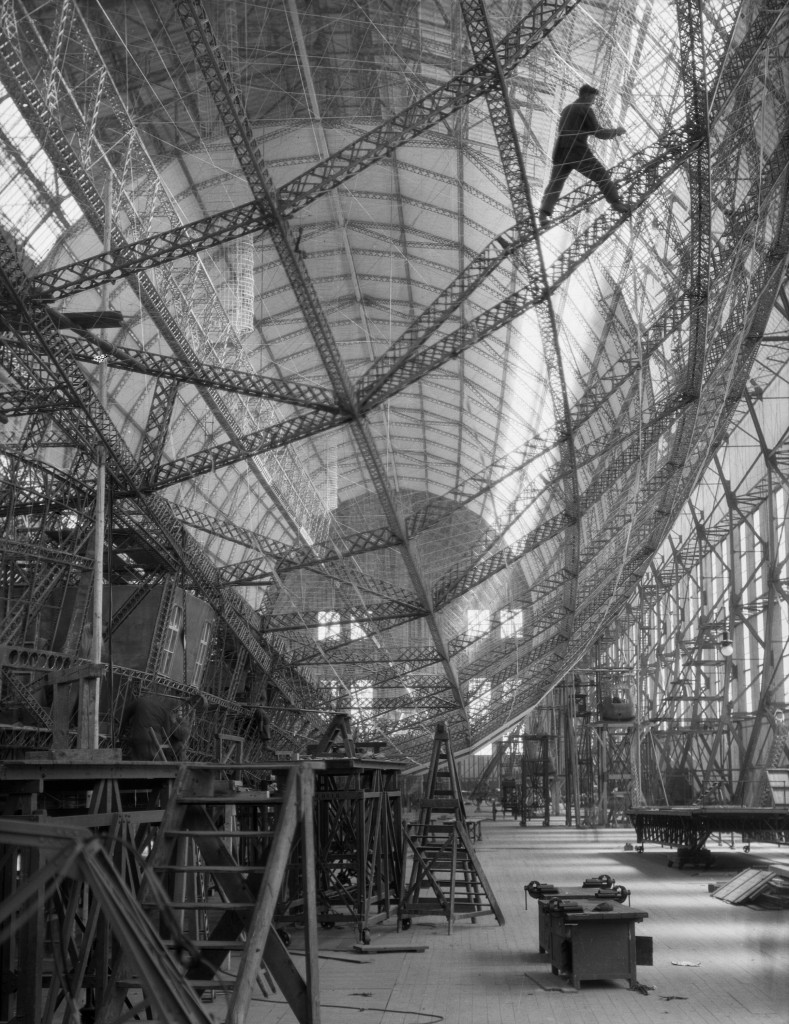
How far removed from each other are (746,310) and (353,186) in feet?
52.5

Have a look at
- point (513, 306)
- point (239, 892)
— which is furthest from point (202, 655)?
point (239, 892)

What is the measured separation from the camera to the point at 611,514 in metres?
27.8

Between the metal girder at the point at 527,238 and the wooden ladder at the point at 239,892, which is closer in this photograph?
the wooden ladder at the point at 239,892

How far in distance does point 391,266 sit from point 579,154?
22.9 m

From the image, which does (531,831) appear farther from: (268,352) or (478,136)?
(478,136)

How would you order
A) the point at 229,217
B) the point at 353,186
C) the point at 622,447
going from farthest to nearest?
the point at 353,186 < the point at 622,447 < the point at 229,217

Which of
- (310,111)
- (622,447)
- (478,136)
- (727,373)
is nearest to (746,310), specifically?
(727,373)

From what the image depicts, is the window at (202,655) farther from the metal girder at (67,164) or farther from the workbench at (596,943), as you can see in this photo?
the workbench at (596,943)

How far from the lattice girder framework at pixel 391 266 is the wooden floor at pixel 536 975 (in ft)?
25.9

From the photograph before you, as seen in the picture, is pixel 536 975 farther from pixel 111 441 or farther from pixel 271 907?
pixel 111 441

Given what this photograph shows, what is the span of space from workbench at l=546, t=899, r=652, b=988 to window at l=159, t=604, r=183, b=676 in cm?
1439

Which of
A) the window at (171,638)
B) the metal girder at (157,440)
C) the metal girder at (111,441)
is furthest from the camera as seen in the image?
the window at (171,638)

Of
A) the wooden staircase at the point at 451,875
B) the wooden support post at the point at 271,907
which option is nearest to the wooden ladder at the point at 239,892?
the wooden support post at the point at 271,907

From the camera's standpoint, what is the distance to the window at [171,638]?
24.4 meters
